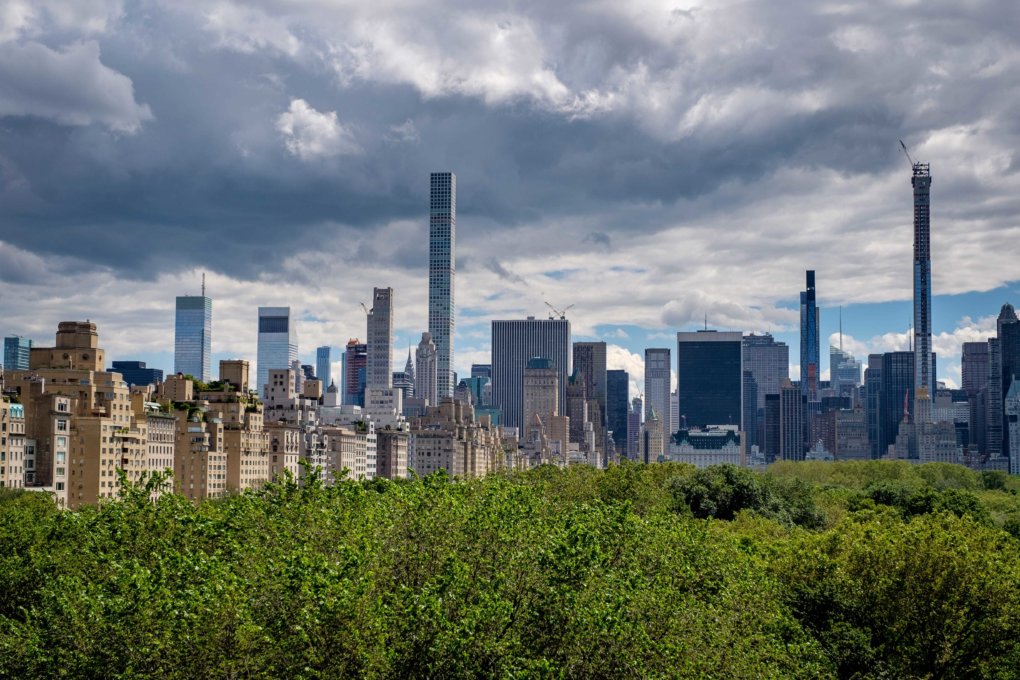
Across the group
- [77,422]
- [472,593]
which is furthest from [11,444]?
[472,593]

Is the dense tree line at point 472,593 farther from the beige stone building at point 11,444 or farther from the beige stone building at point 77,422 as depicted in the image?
the beige stone building at point 77,422

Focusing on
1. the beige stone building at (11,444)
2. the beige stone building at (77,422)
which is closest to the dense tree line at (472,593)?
the beige stone building at (11,444)

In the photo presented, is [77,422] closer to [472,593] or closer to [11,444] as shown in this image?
[11,444]

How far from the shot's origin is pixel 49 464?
13625 cm

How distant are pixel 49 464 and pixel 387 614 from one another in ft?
367

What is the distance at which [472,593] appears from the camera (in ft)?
134

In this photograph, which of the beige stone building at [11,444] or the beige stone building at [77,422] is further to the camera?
the beige stone building at [77,422]

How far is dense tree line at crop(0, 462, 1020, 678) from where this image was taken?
37.0m

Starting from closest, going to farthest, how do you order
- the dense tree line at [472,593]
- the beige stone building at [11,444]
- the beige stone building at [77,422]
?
the dense tree line at [472,593] < the beige stone building at [11,444] < the beige stone building at [77,422]

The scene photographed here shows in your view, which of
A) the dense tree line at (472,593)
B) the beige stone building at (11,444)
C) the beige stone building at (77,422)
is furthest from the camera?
the beige stone building at (77,422)

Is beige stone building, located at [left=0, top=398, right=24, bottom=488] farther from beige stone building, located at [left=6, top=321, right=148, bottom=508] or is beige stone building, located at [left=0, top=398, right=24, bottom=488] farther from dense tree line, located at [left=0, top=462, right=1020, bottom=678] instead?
dense tree line, located at [left=0, top=462, right=1020, bottom=678]

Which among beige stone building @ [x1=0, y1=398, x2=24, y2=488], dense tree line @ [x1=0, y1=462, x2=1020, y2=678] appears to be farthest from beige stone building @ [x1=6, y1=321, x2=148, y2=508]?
dense tree line @ [x1=0, y1=462, x2=1020, y2=678]

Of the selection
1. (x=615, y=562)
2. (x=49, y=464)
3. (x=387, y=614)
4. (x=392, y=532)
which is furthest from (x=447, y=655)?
(x=49, y=464)

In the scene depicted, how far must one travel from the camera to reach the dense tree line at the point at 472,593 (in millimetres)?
37000
